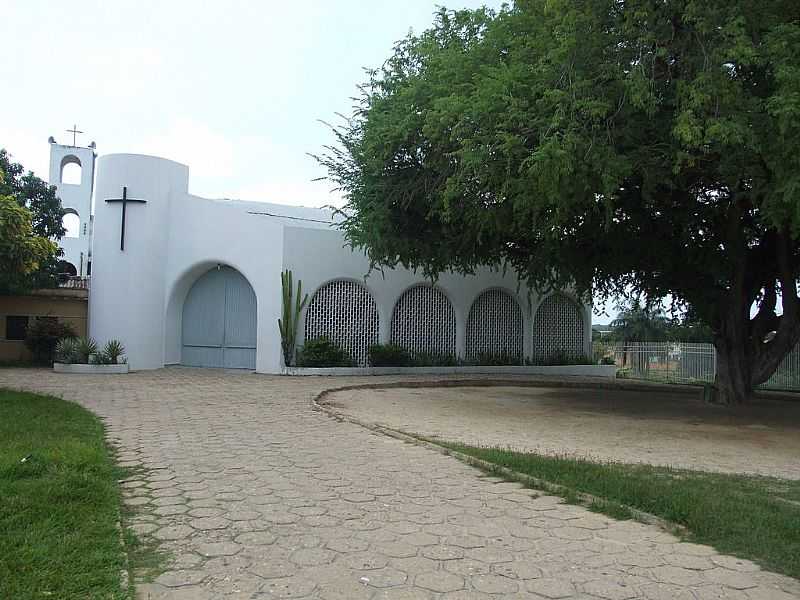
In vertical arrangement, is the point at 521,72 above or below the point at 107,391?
above

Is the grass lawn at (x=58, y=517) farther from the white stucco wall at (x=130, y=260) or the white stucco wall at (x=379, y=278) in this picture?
the white stucco wall at (x=130, y=260)

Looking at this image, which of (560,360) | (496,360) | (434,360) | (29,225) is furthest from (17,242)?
(560,360)

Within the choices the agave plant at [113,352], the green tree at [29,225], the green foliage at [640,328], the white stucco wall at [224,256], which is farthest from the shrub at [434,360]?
the green foliage at [640,328]

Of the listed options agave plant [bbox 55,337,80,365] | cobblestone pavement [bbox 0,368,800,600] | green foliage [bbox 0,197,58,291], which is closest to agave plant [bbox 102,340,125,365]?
agave plant [bbox 55,337,80,365]

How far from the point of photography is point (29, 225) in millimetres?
11031

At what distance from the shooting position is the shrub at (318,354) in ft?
59.9

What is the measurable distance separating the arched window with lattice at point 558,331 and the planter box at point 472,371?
A: 50cm

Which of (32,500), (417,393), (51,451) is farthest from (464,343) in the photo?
(32,500)

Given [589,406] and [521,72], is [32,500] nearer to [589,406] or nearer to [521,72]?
[521,72]

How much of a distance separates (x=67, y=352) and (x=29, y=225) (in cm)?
837

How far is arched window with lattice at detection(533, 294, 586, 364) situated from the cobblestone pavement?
16.2 meters

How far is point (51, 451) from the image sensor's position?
20.8 ft

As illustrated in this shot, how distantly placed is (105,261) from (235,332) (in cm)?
413

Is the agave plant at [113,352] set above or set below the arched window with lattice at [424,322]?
below
